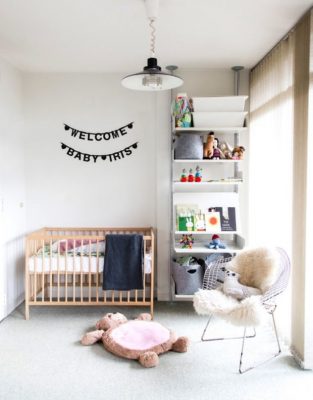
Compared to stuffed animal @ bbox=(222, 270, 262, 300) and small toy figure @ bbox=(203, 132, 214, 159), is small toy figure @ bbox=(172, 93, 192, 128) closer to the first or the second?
small toy figure @ bbox=(203, 132, 214, 159)

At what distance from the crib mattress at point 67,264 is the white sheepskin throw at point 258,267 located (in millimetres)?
832

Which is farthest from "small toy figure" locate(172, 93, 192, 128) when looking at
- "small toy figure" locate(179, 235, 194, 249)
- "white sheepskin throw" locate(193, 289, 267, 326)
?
"white sheepskin throw" locate(193, 289, 267, 326)

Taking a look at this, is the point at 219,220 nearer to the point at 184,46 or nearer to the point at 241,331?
the point at 241,331

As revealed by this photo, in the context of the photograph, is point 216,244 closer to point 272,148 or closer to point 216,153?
point 216,153

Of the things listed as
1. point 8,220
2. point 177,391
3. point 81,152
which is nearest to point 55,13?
point 81,152

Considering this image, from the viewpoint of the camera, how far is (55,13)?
97.7 inches

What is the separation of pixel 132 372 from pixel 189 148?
1.98m

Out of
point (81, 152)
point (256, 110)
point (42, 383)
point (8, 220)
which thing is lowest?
point (42, 383)

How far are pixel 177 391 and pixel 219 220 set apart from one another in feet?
5.83

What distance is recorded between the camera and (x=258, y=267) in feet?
9.23

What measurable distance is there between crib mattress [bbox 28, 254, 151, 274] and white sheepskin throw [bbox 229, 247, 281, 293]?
0.83m

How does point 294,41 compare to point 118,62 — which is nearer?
point 294,41

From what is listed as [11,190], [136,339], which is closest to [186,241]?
[136,339]

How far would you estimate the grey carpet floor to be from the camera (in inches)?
86.3
